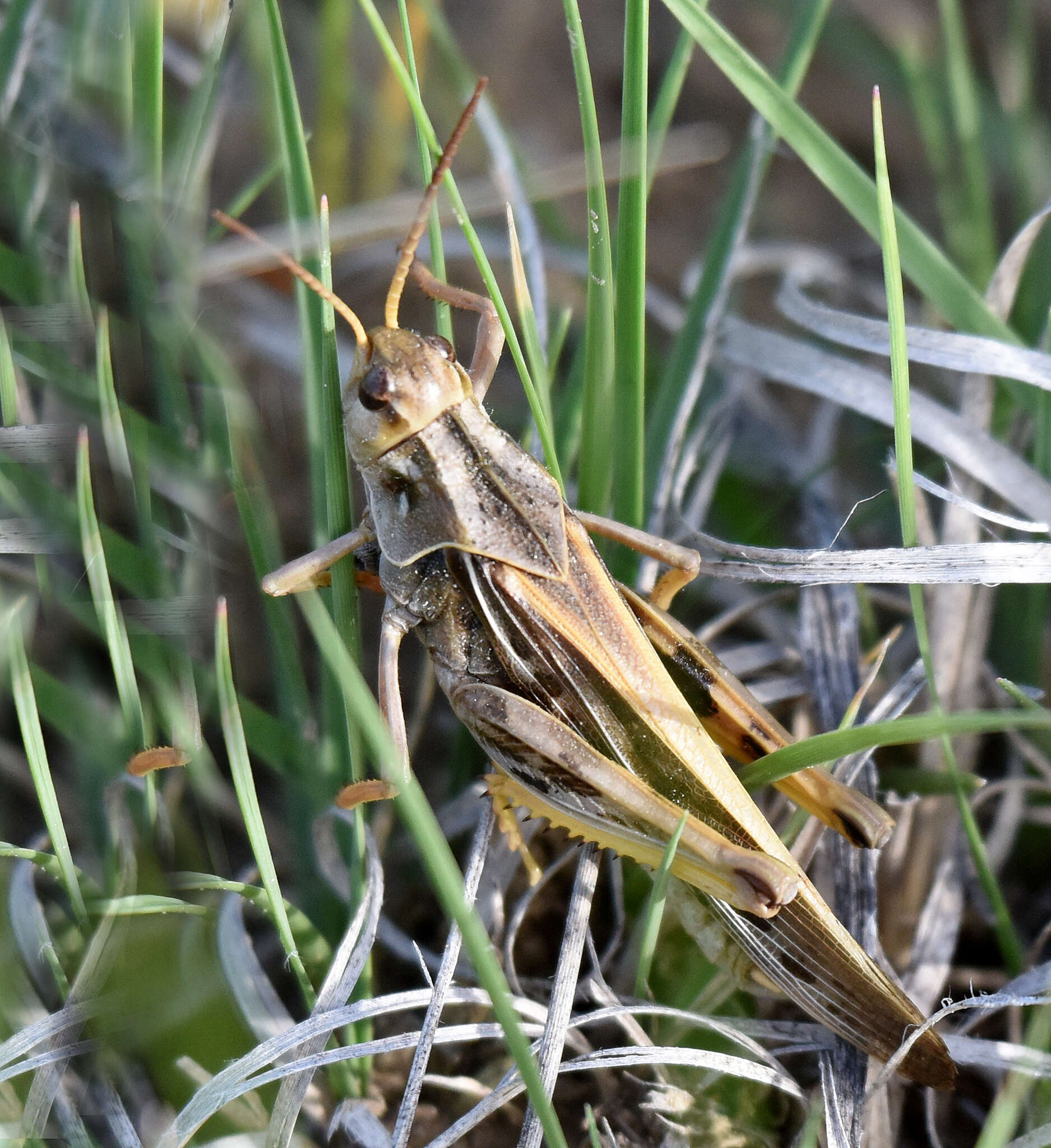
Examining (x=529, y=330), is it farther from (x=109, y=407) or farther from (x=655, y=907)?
(x=655, y=907)

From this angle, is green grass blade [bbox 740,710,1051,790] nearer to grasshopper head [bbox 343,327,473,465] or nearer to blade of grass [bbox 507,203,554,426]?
blade of grass [bbox 507,203,554,426]

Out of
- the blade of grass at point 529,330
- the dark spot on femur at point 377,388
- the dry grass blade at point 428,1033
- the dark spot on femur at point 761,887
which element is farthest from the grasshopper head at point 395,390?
the dark spot on femur at point 761,887

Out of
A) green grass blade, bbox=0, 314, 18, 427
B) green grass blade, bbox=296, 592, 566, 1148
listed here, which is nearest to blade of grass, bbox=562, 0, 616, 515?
green grass blade, bbox=296, 592, 566, 1148

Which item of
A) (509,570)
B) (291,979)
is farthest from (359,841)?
(509,570)

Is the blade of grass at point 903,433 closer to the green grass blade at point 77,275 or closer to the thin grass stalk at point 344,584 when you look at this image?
the thin grass stalk at point 344,584

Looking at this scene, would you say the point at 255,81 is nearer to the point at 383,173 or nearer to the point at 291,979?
the point at 383,173

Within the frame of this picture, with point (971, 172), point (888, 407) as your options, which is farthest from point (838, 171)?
point (971, 172)
